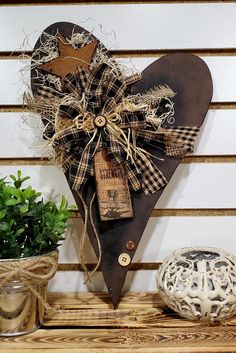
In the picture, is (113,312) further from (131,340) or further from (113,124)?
(113,124)

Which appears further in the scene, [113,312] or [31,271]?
[113,312]

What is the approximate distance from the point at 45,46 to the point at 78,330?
560 mm

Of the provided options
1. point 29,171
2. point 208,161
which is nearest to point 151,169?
point 208,161

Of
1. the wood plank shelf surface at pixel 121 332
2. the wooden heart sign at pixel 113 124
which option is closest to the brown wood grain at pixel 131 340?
the wood plank shelf surface at pixel 121 332

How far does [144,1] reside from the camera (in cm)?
101

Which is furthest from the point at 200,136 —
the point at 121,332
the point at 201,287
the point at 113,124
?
the point at 121,332

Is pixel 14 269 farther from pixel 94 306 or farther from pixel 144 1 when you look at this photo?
pixel 144 1

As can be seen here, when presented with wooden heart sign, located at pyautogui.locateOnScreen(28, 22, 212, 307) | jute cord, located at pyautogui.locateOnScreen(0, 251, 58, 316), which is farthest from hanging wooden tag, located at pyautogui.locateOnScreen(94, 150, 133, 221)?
jute cord, located at pyautogui.locateOnScreen(0, 251, 58, 316)

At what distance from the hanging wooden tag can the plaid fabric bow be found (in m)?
0.01

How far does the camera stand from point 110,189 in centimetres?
89

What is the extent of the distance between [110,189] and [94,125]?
127 mm

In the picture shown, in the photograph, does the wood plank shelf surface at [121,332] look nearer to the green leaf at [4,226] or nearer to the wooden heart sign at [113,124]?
the wooden heart sign at [113,124]

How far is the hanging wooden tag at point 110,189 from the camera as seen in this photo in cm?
89

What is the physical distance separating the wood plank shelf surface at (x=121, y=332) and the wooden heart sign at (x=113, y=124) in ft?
0.20
